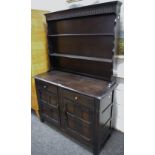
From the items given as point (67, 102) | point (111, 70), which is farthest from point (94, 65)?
point (67, 102)

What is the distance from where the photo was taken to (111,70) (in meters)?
1.74

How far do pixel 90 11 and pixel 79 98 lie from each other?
1.04 meters

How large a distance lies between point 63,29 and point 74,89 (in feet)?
3.49

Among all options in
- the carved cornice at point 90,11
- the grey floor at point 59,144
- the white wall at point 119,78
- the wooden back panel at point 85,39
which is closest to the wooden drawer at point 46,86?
the wooden back panel at point 85,39

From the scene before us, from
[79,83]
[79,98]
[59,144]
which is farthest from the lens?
[59,144]

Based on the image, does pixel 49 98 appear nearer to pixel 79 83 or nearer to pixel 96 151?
pixel 79 83

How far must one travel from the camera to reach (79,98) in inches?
63.6

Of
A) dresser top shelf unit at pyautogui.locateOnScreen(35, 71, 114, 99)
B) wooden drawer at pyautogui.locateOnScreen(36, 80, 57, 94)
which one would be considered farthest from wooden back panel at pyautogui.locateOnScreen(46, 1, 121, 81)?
wooden drawer at pyautogui.locateOnScreen(36, 80, 57, 94)

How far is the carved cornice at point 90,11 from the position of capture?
1495 millimetres

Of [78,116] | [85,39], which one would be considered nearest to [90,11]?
[85,39]

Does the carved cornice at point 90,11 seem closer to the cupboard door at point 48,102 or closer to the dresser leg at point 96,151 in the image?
the cupboard door at point 48,102

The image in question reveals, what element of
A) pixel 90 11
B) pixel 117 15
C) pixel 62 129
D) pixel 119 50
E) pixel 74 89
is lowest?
pixel 62 129
